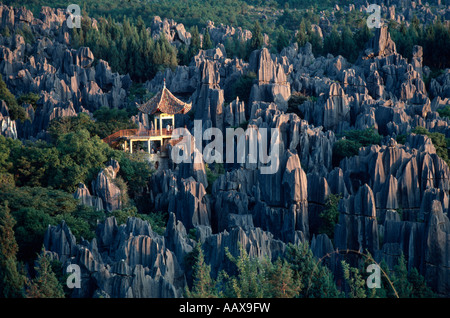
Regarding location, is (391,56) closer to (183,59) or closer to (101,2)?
(183,59)

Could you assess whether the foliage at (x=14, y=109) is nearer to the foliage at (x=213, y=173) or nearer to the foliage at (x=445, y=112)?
the foliage at (x=213, y=173)

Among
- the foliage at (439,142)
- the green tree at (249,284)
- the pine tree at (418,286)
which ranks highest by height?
the foliage at (439,142)

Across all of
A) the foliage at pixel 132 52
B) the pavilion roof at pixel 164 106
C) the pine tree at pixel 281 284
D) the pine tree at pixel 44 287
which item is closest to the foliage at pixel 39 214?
the pine tree at pixel 44 287

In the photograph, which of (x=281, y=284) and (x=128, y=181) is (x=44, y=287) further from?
(x=128, y=181)

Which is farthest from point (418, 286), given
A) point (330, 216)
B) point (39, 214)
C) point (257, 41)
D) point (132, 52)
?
point (132, 52)

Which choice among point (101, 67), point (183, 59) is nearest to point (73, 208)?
point (101, 67)

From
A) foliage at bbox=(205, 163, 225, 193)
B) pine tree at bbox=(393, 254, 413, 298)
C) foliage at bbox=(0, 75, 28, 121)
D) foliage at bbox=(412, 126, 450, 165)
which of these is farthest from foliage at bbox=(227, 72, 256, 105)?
pine tree at bbox=(393, 254, 413, 298)
